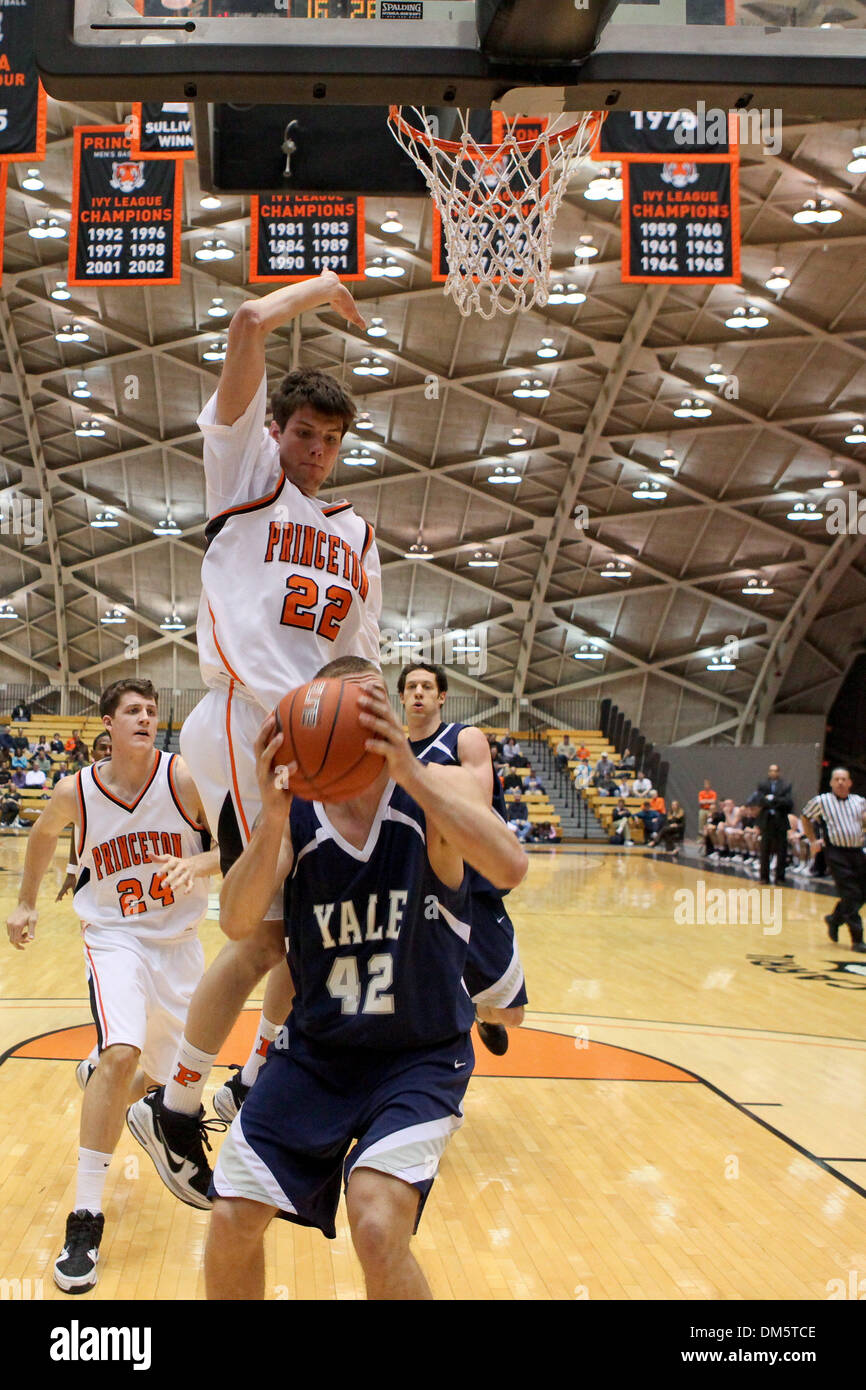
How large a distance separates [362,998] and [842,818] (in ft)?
31.3

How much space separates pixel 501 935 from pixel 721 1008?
12.2ft

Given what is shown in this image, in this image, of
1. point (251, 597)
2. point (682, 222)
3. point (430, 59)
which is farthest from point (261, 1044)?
point (682, 222)

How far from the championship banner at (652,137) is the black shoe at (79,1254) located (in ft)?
24.6

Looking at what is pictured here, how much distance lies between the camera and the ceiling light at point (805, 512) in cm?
2930

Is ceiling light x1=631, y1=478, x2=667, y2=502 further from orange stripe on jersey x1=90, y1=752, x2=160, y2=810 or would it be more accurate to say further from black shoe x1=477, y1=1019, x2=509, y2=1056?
orange stripe on jersey x1=90, y1=752, x2=160, y2=810

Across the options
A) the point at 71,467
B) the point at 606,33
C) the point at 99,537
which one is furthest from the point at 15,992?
the point at 99,537

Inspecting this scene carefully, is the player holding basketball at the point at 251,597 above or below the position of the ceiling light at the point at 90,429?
above

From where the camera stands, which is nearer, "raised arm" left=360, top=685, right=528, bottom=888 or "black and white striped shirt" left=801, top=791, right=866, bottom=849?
"raised arm" left=360, top=685, right=528, bottom=888

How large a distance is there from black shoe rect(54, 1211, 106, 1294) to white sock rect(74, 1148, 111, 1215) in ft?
0.14

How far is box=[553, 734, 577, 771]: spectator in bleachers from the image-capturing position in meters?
32.3

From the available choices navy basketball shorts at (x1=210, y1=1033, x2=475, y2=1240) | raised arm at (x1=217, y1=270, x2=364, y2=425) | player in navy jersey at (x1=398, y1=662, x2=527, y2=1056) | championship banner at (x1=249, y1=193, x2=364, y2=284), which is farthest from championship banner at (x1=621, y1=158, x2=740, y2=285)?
navy basketball shorts at (x1=210, y1=1033, x2=475, y2=1240)

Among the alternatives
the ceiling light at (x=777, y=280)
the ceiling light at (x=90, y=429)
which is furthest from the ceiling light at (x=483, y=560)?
the ceiling light at (x=777, y=280)

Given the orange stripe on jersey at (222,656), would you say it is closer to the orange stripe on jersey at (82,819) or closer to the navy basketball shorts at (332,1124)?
the navy basketball shorts at (332,1124)
